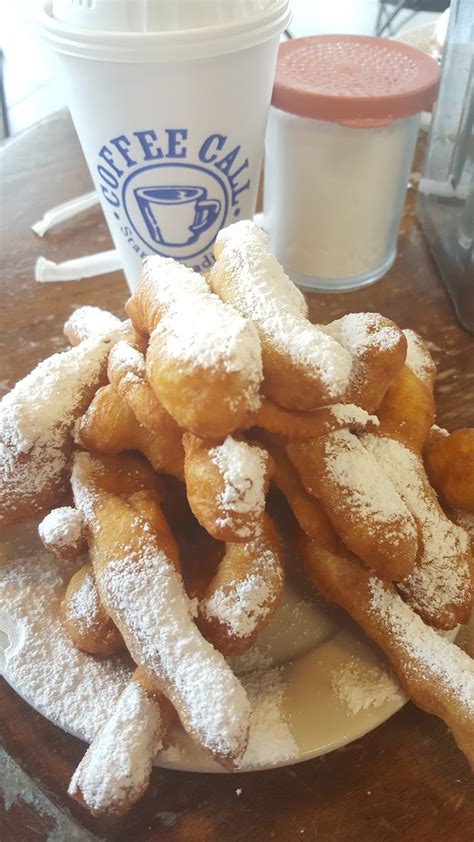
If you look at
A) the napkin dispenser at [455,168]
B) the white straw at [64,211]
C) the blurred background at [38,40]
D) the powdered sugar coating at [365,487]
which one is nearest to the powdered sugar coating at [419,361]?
the powdered sugar coating at [365,487]

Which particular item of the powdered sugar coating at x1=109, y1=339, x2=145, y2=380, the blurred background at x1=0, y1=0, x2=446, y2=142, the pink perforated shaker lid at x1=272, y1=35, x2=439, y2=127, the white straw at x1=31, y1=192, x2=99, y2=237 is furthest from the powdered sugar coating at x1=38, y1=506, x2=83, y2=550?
the blurred background at x1=0, y1=0, x2=446, y2=142

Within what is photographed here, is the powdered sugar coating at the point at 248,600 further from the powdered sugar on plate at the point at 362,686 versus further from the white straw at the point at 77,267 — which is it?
the white straw at the point at 77,267

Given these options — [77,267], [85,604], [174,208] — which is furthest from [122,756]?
[77,267]

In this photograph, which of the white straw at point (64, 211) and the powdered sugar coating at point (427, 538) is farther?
the white straw at point (64, 211)

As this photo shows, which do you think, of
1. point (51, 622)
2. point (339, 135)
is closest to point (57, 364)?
point (51, 622)

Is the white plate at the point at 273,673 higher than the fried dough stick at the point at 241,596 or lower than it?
lower

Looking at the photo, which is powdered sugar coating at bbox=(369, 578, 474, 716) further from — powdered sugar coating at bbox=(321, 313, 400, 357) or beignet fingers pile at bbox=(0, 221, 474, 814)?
powdered sugar coating at bbox=(321, 313, 400, 357)

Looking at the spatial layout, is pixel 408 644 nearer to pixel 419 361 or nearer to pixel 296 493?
pixel 296 493

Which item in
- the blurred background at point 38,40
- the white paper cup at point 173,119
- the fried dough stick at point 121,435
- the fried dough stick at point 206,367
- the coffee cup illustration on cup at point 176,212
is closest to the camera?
the fried dough stick at point 206,367

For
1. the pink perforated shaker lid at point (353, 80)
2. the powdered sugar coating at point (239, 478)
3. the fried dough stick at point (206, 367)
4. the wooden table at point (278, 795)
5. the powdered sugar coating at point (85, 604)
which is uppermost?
the pink perforated shaker lid at point (353, 80)
